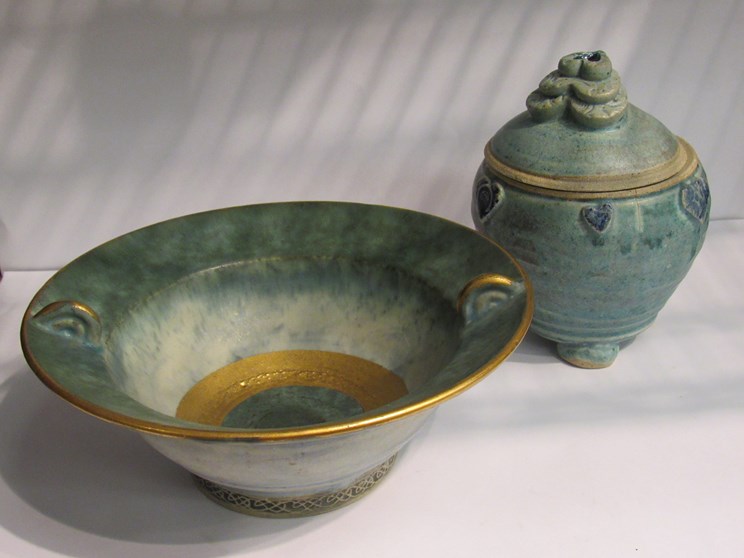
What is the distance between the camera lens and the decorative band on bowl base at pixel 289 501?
36.0 inches

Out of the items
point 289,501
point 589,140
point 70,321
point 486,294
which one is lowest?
point 289,501

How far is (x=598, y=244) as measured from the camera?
3.38ft

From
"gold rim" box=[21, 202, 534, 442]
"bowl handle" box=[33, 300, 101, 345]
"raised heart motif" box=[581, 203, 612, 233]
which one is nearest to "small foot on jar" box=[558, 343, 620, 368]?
"raised heart motif" box=[581, 203, 612, 233]

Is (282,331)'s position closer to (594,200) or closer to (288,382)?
(288,382)

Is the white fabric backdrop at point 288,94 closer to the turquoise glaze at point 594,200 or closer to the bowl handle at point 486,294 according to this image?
the turquoise glaze at point 594,200

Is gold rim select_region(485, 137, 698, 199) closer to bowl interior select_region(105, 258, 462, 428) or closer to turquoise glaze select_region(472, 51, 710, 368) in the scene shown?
turquoise glaze select_region(472, 51, 710, 368)

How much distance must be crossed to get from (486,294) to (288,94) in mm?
656

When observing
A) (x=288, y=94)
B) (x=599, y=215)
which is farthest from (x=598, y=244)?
(x=288, y=94)

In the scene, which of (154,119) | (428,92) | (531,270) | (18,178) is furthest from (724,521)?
(18,178)

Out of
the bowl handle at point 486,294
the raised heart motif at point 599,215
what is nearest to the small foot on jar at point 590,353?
the raised heart motif at point 599,215

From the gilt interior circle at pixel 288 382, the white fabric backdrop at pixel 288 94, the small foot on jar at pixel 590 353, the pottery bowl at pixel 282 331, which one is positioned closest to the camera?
the pottery bowl at pixel 282 331

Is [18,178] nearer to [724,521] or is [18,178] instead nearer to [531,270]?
[531,270]

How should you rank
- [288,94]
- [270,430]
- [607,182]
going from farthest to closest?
[288,94]
[607,182]
[270,430]

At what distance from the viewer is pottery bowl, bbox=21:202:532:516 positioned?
0.79 meters
